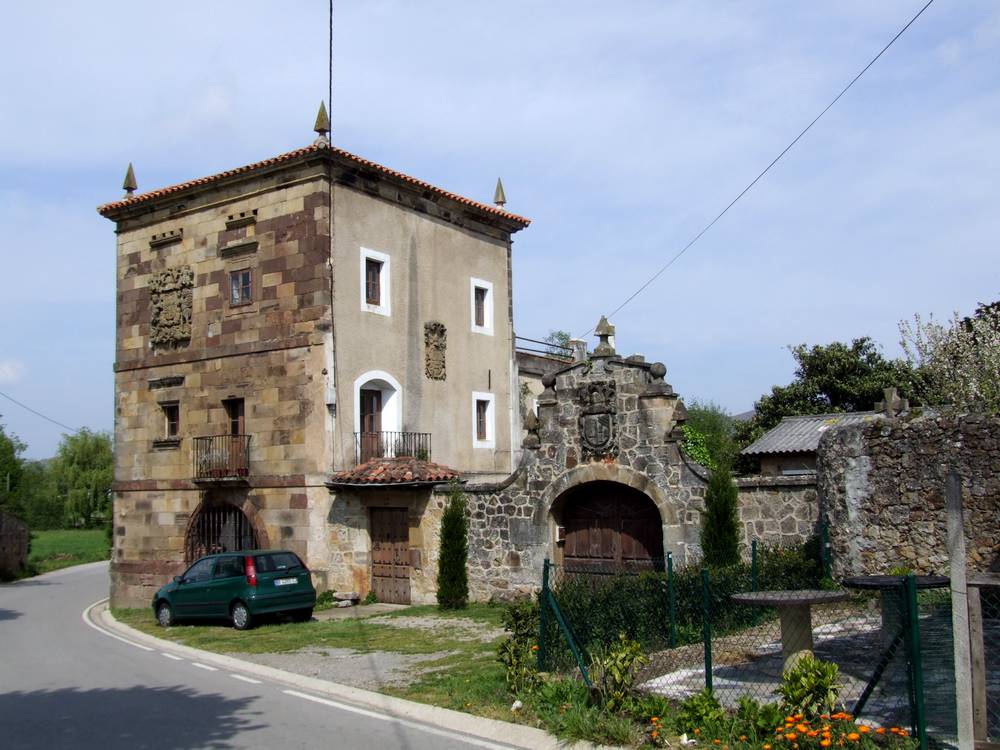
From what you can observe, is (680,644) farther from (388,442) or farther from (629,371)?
(388,442)

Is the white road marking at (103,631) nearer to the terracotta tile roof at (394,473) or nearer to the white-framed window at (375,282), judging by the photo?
the terracotta tile roof at (394,473)

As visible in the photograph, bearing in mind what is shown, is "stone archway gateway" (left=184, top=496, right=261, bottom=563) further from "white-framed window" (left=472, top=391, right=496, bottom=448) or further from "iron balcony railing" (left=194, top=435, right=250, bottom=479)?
"white-framed window" (left=472, top=391, right=496, bottom=448)

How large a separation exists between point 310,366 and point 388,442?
8.69 ft

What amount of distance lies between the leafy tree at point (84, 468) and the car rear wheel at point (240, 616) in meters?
54.9

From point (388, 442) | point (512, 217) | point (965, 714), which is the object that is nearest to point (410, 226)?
point (512, 217)

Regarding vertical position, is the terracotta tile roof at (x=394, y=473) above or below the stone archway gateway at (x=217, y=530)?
above

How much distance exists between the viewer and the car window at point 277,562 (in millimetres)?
17984

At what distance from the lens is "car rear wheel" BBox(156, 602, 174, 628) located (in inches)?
752

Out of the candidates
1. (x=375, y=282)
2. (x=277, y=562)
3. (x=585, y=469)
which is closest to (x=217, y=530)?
(x=277, y=562)

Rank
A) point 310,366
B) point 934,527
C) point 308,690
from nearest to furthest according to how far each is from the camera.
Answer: point 308,690 < point 934,527 < point 310,366

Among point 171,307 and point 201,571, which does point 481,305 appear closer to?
point 171,307

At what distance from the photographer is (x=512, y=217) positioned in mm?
26766

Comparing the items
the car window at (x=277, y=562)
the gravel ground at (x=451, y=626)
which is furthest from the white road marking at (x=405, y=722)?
the car window at (x=277, y=562)

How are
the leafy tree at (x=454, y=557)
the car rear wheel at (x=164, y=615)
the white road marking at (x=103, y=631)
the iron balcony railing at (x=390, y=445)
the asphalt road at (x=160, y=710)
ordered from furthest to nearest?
the iron balcony railing at (x=390, y=445) → the leafy tree at (x=454, y=557) → the car rear wheel at (x=164, y=615) → the white road marking at (x=103, y=631) → the asphalt road at (x=160, y=710)
